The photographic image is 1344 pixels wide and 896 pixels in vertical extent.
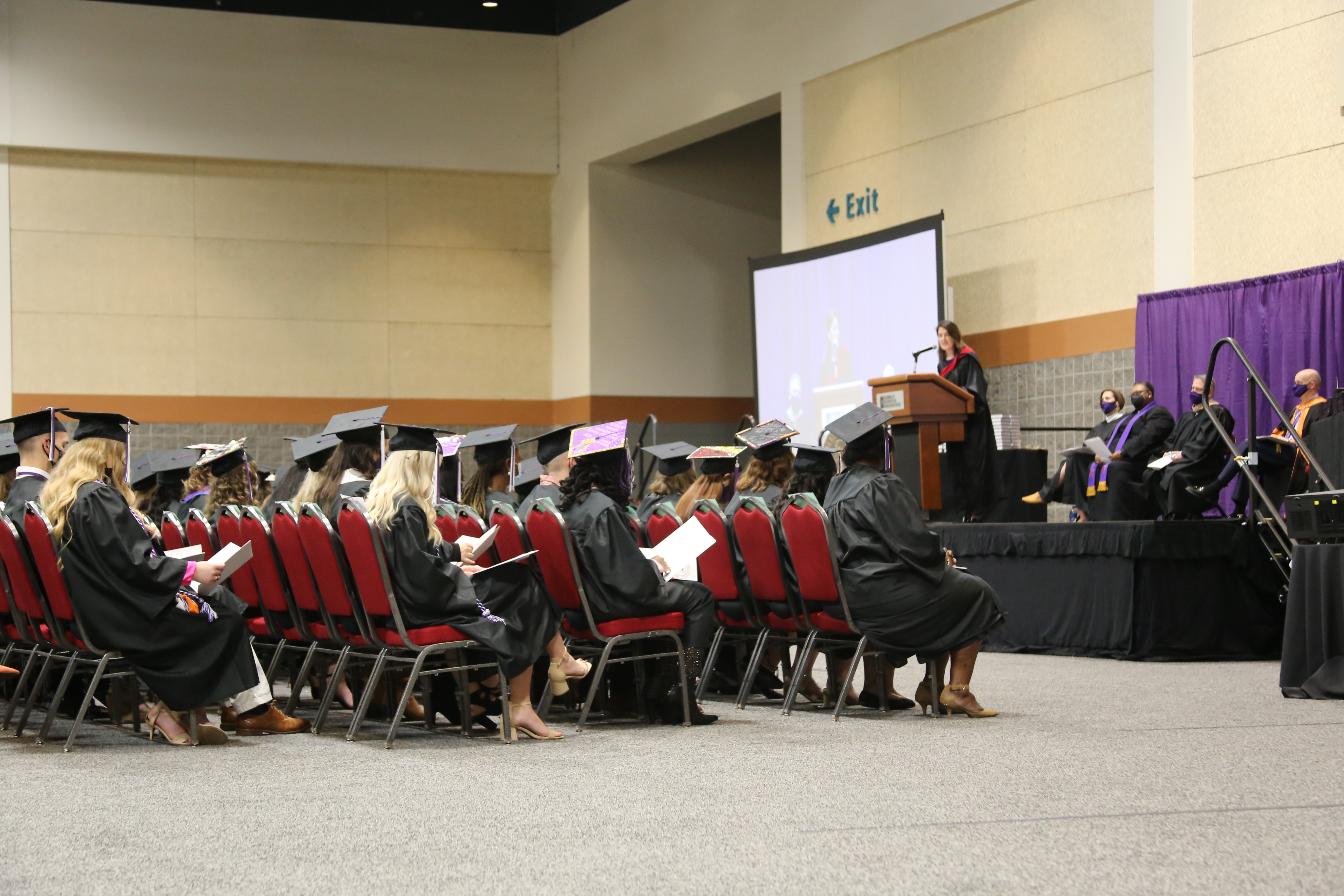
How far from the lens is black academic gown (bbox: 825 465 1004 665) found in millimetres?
5559

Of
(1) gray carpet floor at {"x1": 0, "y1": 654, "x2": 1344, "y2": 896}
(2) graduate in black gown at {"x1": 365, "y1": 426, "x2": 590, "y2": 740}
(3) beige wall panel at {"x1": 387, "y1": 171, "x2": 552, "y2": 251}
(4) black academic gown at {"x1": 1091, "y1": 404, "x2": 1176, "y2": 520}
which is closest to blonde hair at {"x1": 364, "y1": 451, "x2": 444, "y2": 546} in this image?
(2) graduate in black gown at {"x1": 365, "y1": 426, "x2": 590, "y2": 740}

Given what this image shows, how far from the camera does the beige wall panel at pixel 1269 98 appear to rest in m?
9.26

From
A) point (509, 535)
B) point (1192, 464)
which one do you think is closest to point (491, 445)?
point (509, 535)

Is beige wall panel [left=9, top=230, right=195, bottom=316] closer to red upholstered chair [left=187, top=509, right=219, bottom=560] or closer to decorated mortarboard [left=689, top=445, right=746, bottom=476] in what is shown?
red upholstered chair [left=187, top=509, right=219, bottom=560]

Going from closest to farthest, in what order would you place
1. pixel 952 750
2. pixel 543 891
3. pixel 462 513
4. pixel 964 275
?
1. pixel 543 891
2. pixel 952 750
3. pixel 462 513
4. pixel 964 275

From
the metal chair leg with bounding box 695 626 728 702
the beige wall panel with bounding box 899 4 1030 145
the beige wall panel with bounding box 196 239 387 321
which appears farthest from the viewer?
the beige wall panel with bounding box 196 239 387 321

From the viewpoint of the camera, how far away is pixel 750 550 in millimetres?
5977

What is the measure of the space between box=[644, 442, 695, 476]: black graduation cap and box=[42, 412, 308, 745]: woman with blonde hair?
2727 mm

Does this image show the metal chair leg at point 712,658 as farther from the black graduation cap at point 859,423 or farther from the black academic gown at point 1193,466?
the black academic gown at point 1193,466

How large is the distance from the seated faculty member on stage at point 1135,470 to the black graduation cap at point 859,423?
4.17 meters

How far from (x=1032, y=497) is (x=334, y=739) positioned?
6.46m

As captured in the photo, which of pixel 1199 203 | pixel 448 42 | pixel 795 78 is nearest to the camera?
pixel 1199 203

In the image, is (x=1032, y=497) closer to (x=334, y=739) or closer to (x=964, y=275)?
(x=964, y=275)

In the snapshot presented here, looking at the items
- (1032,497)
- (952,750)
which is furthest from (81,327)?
(952,750)
